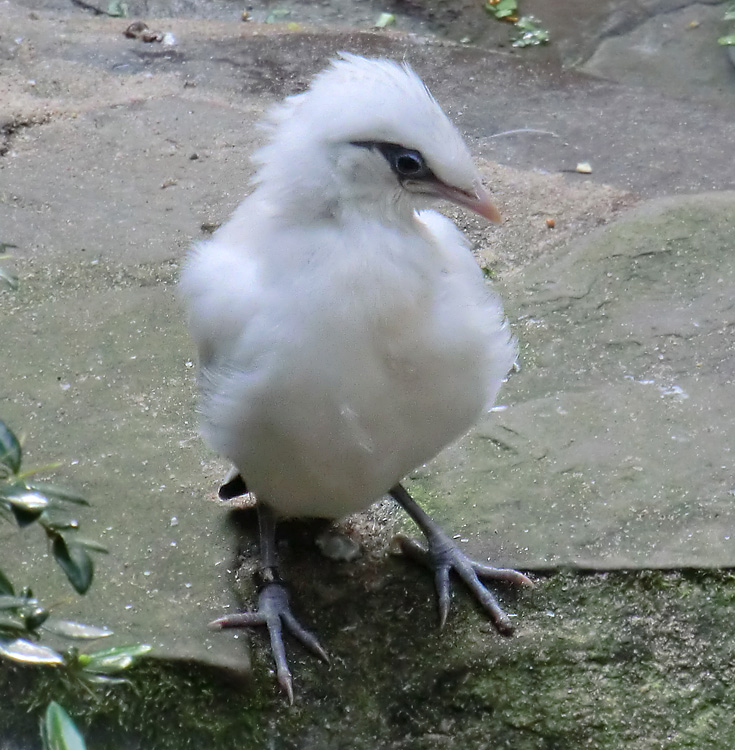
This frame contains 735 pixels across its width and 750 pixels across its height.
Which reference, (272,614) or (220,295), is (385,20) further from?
(272,614)

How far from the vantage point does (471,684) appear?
257 cm

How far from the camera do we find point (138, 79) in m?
5.16

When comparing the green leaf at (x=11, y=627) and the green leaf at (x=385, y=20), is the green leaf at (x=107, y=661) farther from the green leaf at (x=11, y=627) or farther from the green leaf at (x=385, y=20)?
the green leaf at (x=385, y=20)

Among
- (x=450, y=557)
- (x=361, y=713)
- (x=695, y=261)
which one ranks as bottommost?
(x=361, y=713)

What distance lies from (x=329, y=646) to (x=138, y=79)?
358cm

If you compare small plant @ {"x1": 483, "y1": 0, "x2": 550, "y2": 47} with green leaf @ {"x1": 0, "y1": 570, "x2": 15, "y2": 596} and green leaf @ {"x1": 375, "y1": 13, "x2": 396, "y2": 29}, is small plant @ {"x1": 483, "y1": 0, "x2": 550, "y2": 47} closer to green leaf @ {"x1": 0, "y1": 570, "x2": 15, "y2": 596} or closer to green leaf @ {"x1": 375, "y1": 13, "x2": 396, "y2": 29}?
green leaf @ {"x1": 375, "y1": 13, "x2": 396, "y2": 29}

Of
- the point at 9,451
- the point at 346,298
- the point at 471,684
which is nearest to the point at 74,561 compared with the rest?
the point at 9,451

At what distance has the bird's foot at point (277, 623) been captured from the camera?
2.56 meters

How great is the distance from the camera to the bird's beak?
7.41 feet

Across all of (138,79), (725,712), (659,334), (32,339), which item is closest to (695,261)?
(659,334)

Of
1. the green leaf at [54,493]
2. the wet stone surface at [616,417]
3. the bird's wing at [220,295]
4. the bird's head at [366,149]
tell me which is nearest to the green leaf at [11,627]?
the green leaf at [54,493]

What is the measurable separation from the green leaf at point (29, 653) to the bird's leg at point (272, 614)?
1.18 m

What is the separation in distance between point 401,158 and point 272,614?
1.27m

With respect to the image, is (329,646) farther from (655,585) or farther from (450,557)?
(655,585)
